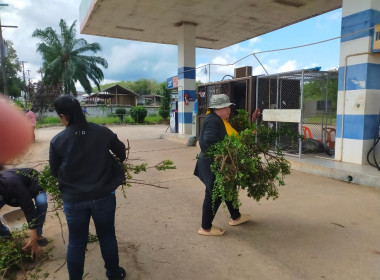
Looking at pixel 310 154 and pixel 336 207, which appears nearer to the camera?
pixel 336 207

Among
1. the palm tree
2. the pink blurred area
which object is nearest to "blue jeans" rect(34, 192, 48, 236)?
the pink blurred area

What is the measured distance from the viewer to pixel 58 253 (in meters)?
2.96

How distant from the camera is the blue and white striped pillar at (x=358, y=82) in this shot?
557 cm

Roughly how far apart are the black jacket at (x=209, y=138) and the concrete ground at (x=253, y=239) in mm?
419

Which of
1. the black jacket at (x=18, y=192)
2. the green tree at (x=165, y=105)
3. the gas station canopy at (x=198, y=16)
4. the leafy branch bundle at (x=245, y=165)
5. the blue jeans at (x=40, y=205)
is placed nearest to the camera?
the black jacket at (x=18, y=192)

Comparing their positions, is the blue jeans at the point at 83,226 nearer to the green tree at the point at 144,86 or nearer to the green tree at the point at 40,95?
the green tree at the point at 40,95

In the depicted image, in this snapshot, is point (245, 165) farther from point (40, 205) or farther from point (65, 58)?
point (65, 58)

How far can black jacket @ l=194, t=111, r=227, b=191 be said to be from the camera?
307cm

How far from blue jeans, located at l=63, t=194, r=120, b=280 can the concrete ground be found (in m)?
0.38

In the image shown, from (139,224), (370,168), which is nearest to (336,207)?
(370,168)

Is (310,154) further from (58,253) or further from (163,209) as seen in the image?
(58,253)

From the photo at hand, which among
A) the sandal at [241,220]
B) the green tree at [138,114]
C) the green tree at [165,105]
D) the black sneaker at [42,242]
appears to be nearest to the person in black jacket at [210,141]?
the sandal at [241,220]

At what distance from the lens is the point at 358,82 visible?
571 cm

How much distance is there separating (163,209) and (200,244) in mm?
1204
